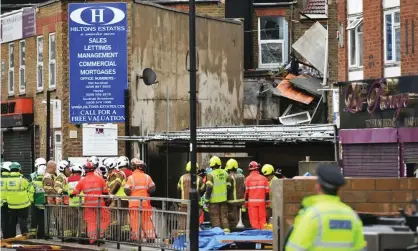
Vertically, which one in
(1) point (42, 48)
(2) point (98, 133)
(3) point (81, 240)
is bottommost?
(3) point (81, 240)

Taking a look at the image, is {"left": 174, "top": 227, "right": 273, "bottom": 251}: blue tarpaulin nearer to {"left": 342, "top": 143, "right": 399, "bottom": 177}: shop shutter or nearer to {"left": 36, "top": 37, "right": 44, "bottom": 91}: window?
{"left": 342, "top": 143, "right": 399, "bottom": 177}: shop shutter

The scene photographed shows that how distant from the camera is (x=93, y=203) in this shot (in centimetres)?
2486

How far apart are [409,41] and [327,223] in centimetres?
1818

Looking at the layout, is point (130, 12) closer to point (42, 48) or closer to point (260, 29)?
point (42, 48)

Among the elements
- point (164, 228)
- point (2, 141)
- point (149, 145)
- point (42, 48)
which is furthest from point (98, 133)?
point (164, 228)

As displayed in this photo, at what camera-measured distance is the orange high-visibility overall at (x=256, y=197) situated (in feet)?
85.5

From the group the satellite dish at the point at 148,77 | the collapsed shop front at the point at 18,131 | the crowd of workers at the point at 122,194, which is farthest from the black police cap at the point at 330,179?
the collapsed shop front at the point at 18,131

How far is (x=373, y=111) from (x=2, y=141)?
17245 millimetres

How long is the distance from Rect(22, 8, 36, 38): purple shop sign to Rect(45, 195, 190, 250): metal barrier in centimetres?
1387

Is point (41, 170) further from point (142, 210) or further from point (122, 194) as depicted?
point (142, 210)

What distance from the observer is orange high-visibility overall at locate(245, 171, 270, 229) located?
26.1 metres

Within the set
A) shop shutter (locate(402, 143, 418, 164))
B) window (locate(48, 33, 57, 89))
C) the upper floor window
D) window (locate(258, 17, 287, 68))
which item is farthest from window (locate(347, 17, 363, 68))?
the upper floor window

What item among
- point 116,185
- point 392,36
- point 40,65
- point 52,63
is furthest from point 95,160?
point 392,36

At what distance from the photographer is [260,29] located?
4519 cm
